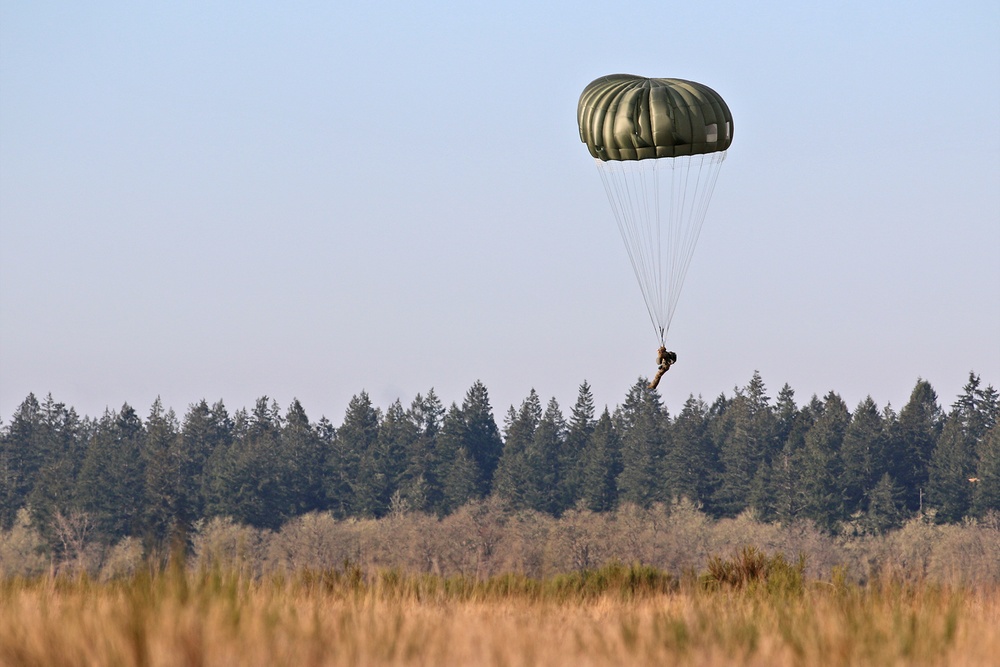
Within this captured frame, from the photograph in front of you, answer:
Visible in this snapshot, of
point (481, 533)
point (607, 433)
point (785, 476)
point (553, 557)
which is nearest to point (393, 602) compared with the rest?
point (553, 557)

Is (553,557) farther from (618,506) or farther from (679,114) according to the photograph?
(679,114)

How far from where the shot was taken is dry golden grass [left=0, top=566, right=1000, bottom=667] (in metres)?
11.4

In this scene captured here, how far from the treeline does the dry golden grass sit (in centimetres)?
12124

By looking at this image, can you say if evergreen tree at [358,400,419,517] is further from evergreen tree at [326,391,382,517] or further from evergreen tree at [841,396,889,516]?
evergreen tree at [841,396,889,516]

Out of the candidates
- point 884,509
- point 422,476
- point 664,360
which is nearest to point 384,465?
point 422,476

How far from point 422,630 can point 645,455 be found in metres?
140

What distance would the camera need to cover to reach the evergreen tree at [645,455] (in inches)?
5807

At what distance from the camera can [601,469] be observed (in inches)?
5925

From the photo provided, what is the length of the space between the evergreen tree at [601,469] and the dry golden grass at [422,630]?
13345 centimetres

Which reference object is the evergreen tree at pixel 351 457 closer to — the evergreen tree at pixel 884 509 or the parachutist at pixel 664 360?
the evergreen tree at pixel 884 509

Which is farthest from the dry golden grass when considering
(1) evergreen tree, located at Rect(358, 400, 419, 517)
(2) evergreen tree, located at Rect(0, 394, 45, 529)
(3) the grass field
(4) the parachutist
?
(2) evergreen tree, located at Rect(0, 394, 45, 529)

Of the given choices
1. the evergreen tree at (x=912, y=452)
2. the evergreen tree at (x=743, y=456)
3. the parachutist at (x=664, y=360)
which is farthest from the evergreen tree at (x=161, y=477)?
Result: the parachutist at (x=664, y=360)

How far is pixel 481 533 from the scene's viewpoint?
131 meters

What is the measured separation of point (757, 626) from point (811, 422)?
144m
